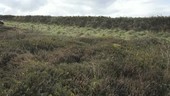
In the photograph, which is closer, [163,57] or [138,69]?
[138,69]

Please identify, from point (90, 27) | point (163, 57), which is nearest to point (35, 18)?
point (90, 27)

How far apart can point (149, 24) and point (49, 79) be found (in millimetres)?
19010

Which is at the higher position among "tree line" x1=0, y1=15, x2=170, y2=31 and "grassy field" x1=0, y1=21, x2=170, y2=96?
"grassy field" x1=0, y1=21, x2=170, y2=96

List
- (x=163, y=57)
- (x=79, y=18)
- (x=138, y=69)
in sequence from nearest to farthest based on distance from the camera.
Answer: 1. (x=138, y=69)
2. (x=163, y=57)
3. (x=79, y=18)

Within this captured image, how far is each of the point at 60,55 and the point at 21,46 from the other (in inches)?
95.8

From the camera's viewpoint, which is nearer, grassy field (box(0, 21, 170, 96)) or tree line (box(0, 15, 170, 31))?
grassy field (box(0, 21, 170, 96))

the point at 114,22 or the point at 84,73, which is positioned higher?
the point at 84,73

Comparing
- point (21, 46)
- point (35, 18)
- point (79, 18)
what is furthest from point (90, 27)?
point (21, 46)

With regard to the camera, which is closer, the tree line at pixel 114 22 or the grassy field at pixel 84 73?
the grassy field at pixel 84 73

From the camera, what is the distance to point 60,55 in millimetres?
11430

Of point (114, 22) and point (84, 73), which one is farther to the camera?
point (114, 22)

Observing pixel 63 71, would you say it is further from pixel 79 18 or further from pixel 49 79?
pixel 79 18

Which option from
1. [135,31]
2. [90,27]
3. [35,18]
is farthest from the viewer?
[35,18]

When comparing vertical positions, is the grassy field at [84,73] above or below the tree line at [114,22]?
above
